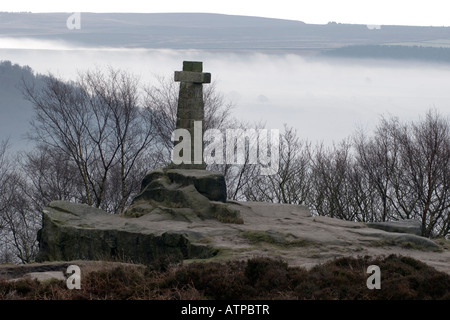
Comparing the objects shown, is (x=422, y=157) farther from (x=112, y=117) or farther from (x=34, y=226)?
(x=34, y=226)

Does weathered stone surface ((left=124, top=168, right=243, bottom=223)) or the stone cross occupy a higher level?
the stone cross

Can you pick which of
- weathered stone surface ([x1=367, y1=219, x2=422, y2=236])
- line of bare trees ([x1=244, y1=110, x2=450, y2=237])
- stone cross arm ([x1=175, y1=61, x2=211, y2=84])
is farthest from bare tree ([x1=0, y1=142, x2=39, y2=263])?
weathered stone surface ([x1=367, y1=219, x2=422, y2=236])

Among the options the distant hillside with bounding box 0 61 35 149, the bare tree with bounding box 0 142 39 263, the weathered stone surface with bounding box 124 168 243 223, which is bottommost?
the bare tree with bounding box 0 142 39 263

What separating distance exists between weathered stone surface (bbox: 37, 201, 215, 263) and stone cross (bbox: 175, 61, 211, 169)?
346 centimetres

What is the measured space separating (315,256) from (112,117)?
73.1 ft

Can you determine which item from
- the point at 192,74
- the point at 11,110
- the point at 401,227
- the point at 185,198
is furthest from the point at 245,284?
the point at 11,110

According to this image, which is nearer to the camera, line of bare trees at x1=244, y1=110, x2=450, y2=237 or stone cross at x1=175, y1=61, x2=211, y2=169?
stone cross at x1=175, y1=61, x2=211, y2=169

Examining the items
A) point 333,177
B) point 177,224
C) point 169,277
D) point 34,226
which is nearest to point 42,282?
point 169,277

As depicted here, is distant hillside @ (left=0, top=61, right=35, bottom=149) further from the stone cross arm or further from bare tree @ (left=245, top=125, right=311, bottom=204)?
the stone cross arm

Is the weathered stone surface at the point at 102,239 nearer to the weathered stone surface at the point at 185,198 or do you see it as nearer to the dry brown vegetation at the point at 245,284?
the weathered stone surface at the point at 185,198

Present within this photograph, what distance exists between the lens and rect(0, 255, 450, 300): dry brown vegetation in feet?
31.7

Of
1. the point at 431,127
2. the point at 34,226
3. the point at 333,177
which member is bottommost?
the point at 34,226
